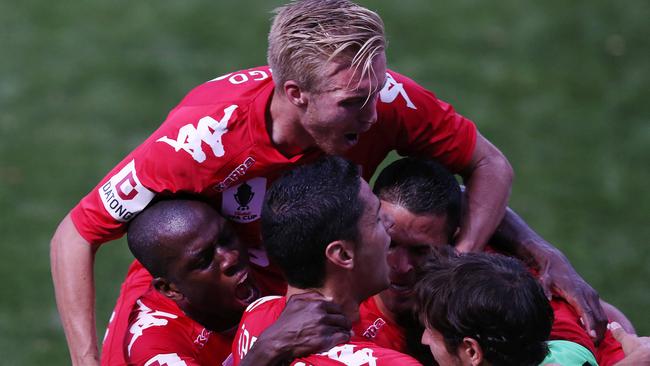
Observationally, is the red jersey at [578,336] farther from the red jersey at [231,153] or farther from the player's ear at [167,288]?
the player's ear at [167,288]

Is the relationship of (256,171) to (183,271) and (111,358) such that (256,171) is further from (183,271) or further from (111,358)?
(111,358)

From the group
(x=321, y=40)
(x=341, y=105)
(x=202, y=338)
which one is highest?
(x=321, y=40)

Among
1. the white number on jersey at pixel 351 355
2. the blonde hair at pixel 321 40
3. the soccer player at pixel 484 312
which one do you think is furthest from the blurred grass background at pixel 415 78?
the white number on jersey at pixel 351 355

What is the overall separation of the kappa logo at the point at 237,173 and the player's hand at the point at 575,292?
4.47ft

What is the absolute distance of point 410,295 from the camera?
4.92 metres

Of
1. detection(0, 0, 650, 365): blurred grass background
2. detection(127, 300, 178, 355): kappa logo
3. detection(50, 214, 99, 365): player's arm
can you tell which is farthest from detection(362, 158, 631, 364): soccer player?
detection(0, 0, 650, 365): blurred grass background

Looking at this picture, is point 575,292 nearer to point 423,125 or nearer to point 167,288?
point 423,125

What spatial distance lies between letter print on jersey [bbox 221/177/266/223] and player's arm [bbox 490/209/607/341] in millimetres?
1198

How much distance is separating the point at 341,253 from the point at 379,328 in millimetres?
695

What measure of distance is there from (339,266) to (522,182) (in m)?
5.78

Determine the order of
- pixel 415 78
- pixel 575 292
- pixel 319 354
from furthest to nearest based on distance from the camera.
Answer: pixel 415 78 < pixel 575 292 < pixel 319 354

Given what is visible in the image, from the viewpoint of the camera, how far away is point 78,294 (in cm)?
512

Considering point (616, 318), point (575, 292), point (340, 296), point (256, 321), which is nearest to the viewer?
point (340, 296)

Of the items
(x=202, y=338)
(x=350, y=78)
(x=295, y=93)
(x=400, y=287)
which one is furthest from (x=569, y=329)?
(x=202, y=338)
